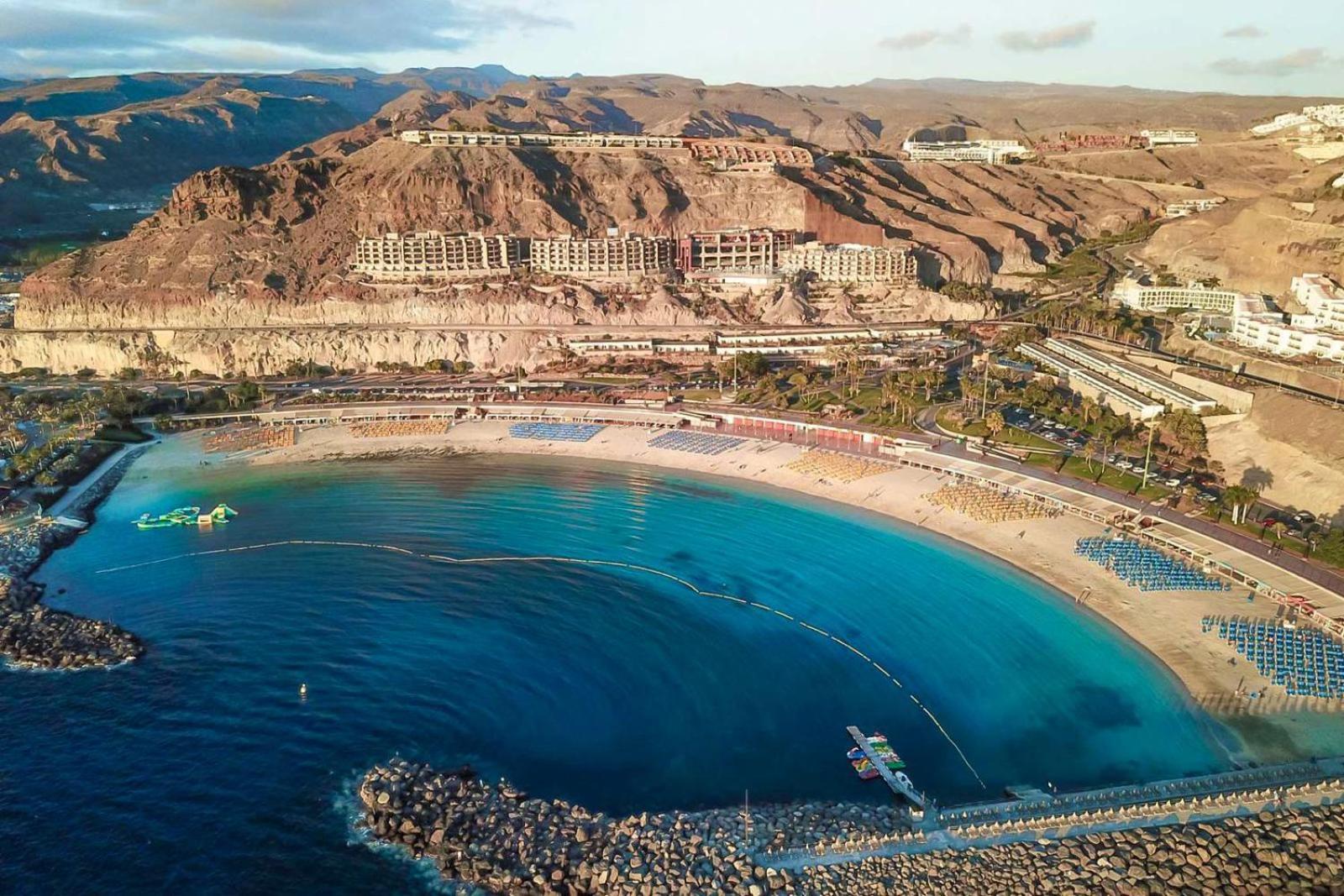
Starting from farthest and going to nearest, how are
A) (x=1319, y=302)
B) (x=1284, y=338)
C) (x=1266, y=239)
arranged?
(x=1266, y=239) < (x=1319, y=302) < (x=1284, y=338)

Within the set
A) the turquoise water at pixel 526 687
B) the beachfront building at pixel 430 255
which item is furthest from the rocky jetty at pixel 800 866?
the beachfront building at pixel 430 255

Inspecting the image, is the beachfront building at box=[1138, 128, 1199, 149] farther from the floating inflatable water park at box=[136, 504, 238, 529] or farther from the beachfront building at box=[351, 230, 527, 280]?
the floating inflatable water park at box=[136, 504, 238, 529]

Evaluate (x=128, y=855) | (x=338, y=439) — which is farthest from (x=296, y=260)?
(x=128, y=855)

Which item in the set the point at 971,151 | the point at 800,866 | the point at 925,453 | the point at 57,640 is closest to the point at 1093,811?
the point at 800,866

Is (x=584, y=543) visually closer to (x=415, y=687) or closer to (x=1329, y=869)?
(x=415, y=687)

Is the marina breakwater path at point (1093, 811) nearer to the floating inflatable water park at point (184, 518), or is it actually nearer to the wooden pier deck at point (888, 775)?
the wooden pier deck at point (888, 775)

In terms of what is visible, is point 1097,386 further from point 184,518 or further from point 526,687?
point 184,518
